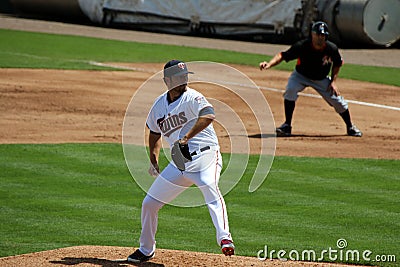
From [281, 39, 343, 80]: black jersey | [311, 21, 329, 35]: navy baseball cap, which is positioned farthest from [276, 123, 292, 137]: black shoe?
[311, 21, 329, 35]: navy baseball cap

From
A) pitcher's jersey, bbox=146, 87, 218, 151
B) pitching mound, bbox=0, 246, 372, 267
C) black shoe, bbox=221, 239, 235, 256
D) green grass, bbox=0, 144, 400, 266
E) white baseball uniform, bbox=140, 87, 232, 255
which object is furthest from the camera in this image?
green grass, bbox=0, 144, 400, 266

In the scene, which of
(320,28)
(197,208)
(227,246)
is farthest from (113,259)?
(320,28)

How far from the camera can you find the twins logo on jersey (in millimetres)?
7395

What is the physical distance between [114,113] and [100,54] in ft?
25.2

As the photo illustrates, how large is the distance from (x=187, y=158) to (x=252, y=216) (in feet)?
8.65

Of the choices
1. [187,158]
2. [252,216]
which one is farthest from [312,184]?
[187,158]

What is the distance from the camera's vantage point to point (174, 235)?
355 inches

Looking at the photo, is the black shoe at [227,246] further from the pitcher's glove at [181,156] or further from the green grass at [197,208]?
the green grass at [197,208]

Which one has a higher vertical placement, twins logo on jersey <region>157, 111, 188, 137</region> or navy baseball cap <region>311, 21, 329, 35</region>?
navy baseball cap <region>311, 21, 329, 35</region>

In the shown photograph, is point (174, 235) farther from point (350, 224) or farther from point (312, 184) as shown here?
point (312, 184)

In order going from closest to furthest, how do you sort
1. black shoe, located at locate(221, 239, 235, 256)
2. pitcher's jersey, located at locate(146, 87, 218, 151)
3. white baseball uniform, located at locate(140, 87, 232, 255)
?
1. black shoe, located at locate(221, 239, 235, 256)
2. white baseball uniform, located at locate(140, 87, 232, 255)
3. pitcher's jersey, located at locate(146, 87, 218, 151)

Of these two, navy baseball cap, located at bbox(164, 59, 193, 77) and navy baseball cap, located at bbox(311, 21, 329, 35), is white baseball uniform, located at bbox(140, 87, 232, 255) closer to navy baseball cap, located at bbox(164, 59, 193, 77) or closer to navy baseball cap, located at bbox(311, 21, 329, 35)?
navy baseball cap, located at bbox(164, 59, 193, 77)

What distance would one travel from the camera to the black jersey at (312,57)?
13820 millimetres

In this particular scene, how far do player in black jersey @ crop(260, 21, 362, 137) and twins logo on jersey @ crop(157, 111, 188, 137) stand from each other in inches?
244
